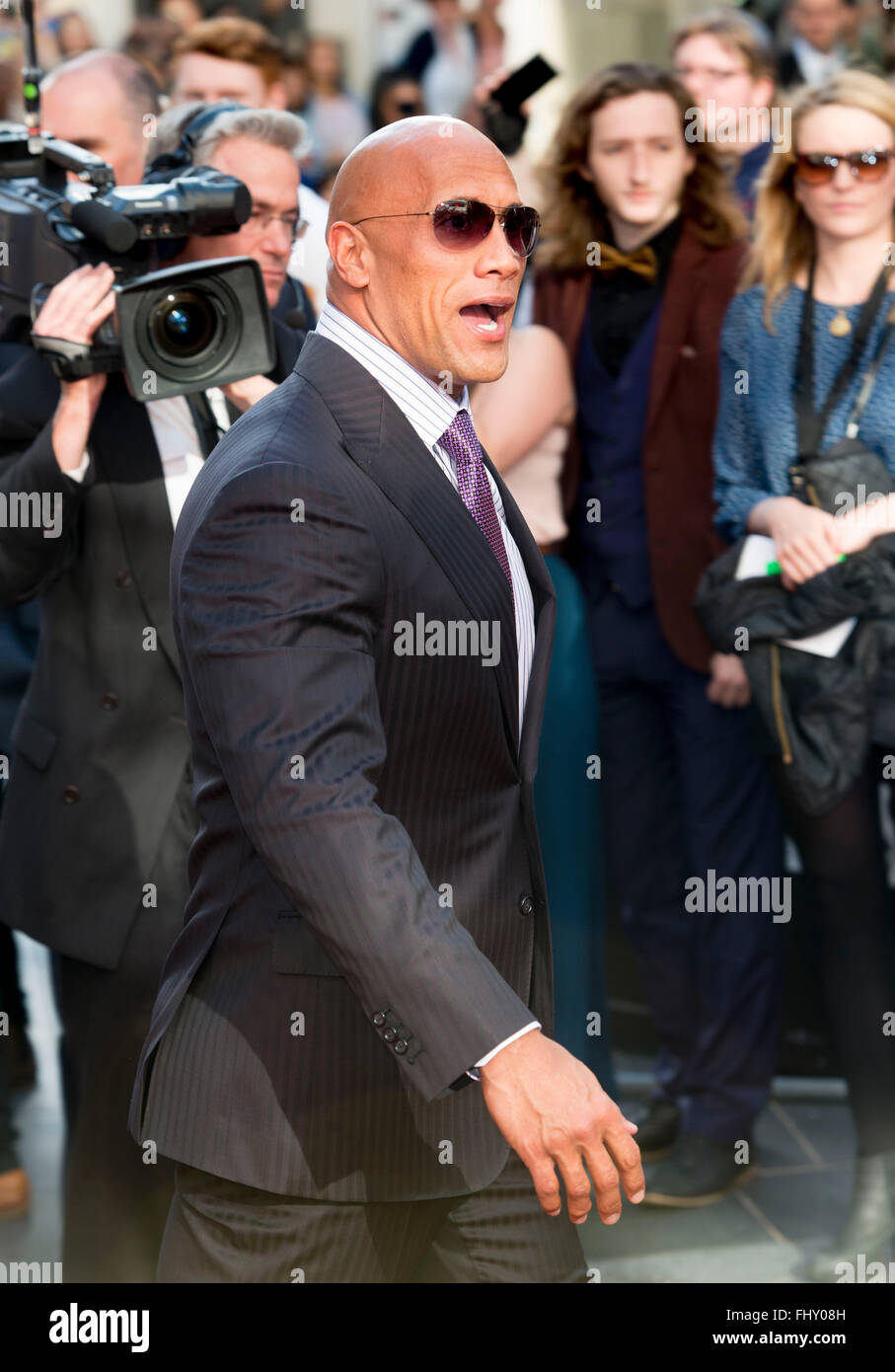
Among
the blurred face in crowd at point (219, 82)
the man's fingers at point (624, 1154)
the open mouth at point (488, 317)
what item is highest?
the blurred face in crowd at point (219, 82)

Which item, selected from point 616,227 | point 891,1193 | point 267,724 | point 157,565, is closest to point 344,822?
point 267,724

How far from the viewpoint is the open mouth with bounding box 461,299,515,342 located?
7.77 ft

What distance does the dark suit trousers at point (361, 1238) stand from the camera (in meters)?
2.33

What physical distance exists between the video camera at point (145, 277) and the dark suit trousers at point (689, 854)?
1.43m

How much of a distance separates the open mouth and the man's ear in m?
0.14

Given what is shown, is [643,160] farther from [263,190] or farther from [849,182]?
[263,190]

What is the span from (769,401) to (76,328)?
1.52 m

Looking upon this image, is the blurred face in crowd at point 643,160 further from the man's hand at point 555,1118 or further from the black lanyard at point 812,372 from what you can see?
the man's hand at point 555,1118

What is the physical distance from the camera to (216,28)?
5066 mm

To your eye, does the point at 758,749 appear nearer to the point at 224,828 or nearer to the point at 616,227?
the point at 616,227

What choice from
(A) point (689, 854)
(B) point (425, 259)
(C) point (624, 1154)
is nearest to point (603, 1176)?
(C) point (624, 1154)

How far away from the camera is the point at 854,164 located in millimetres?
3922

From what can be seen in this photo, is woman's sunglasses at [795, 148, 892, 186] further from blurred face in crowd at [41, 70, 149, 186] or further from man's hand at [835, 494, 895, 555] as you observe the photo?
blurred face in crowd at [41, 70, 149, 186]

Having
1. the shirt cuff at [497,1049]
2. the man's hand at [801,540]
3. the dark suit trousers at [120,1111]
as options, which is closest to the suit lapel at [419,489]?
the shirt cuff at [497,1049]
